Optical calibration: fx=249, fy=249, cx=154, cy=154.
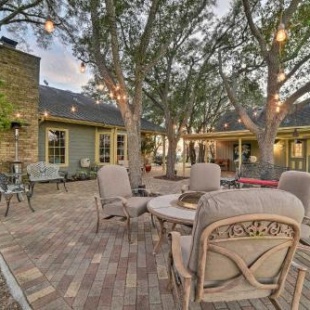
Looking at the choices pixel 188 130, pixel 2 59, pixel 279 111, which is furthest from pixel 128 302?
pixel 188 130

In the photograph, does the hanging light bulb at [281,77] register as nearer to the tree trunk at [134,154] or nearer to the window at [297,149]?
the tree trunk at [134,154]

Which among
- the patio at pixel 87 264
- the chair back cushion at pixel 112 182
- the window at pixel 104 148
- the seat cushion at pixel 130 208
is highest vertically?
the window at pixel 104 148

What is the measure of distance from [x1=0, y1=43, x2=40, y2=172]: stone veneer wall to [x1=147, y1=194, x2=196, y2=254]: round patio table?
7282 mm

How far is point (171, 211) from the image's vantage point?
315cm

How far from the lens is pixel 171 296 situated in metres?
2.38

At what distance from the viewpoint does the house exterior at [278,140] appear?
12453 mm

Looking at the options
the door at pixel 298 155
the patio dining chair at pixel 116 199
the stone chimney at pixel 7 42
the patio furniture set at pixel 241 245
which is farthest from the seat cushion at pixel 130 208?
the door at pixel 298 155

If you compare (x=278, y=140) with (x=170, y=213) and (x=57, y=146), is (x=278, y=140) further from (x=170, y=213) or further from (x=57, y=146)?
(x=170, y=213)

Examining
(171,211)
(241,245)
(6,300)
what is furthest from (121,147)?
(241,245)

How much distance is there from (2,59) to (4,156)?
336cm

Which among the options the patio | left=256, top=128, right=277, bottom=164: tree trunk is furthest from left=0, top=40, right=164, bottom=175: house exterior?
left=256, top=128, right=277, bottom=164: tree trunk

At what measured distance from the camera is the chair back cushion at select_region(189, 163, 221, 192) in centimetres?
512

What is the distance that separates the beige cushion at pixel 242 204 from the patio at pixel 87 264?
1.16 metres

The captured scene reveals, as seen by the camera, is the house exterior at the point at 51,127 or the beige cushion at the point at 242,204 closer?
the beige cushion at the point at 242,204
